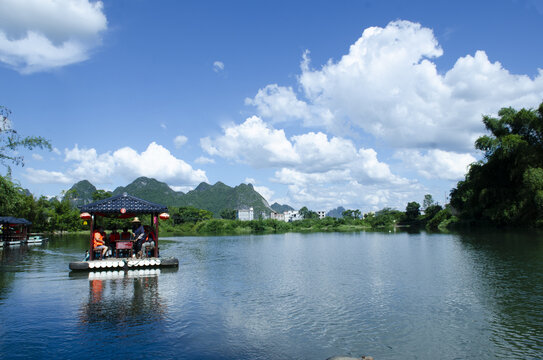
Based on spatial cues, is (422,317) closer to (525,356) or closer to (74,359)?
(525,356)

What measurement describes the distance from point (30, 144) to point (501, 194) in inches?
1944

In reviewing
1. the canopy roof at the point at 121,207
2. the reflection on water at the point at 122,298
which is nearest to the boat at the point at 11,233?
the canopy roof at the point at 121,207

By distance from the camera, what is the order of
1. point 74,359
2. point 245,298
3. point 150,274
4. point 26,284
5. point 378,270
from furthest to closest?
1. point 378,270
2. point 150,274
3. point 26,284
4. point 245,298
5. point 74,359

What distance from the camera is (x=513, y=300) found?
1116 cm

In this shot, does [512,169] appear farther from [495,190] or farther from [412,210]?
[412,210]

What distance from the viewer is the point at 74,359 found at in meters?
6.91

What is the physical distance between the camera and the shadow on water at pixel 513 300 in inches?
302

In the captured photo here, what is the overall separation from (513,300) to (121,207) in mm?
15637

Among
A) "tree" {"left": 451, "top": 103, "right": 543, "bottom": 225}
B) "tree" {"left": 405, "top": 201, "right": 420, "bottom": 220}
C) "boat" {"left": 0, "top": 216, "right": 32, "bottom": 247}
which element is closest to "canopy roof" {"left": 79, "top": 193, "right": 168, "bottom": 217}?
"boat" {"left": 0, "top": 216, "right": 32, "bottom": 247}

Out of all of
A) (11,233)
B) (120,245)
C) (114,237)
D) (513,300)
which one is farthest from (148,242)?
(11,233)

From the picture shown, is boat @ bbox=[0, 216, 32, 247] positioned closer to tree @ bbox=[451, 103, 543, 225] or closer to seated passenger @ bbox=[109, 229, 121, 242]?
seated passenger @ bbox=[109, 229, 121, 242]

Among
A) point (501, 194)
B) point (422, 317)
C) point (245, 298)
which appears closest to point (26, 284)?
point (245, 298)

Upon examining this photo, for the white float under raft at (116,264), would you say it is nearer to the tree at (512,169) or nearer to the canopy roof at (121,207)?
the canopy roof at (121,207)

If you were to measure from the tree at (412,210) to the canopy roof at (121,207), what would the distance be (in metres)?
101
